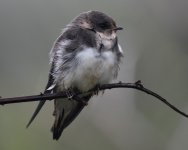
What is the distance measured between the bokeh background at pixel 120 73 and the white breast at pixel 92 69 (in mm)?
1899

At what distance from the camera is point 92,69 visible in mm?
5250

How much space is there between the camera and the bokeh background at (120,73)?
778cm

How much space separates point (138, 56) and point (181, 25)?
58 cm

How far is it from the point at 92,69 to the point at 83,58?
11 cm

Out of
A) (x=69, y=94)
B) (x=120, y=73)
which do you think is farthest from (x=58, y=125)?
(x=120, y=73)

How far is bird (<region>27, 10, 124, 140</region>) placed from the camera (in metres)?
5.20

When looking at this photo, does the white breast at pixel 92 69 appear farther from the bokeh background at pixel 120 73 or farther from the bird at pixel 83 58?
the bokeh background at pixel 120 73

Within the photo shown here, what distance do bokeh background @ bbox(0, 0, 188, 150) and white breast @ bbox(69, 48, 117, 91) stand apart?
190 cm

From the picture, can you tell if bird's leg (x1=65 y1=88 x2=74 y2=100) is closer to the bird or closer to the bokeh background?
the bird

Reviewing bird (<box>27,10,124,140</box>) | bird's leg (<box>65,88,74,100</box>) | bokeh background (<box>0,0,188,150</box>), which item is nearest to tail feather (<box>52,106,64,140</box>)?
bird (<box>27,10,124,140</box>)

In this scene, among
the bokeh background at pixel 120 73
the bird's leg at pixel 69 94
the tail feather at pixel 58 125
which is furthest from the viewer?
the bokeh background at pixel 120 73

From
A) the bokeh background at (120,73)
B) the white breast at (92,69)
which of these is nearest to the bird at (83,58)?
the white breast at (92,69)

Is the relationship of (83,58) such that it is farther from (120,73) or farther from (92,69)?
(120,73)

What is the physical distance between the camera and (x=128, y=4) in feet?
29.0
